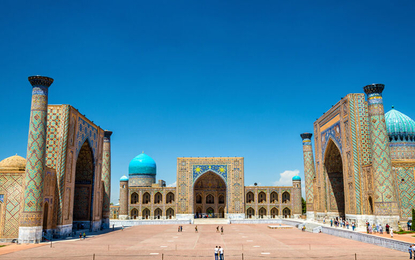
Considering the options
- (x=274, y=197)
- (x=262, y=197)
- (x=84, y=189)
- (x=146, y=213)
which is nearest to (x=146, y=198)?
(x=146, y=213)

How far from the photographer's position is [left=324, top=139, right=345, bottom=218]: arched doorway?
2870cm

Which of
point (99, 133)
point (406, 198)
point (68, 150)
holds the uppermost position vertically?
point (99, 133)

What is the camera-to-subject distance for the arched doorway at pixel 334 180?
28703mm

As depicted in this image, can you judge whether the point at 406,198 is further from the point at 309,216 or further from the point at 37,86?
the point at 37,86

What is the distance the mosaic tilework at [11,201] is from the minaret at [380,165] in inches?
780

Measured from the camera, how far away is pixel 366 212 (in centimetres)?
2248

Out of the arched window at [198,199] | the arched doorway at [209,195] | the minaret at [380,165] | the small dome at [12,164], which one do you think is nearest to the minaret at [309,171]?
the minaret at [380,165]

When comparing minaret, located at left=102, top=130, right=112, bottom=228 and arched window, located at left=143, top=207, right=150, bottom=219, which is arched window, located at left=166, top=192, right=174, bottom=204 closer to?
arched window, located at left=143, top=207, right=150, bottom=219

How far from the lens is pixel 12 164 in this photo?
21094 mm

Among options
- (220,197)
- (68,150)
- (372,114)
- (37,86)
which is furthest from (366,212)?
(220,197)

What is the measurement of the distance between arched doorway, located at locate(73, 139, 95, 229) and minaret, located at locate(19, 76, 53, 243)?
20.5 ft

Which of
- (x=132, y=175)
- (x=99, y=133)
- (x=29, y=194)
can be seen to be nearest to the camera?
(x=29, y=194)

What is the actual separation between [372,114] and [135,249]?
51.8ft

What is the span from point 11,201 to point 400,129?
27.1 m
